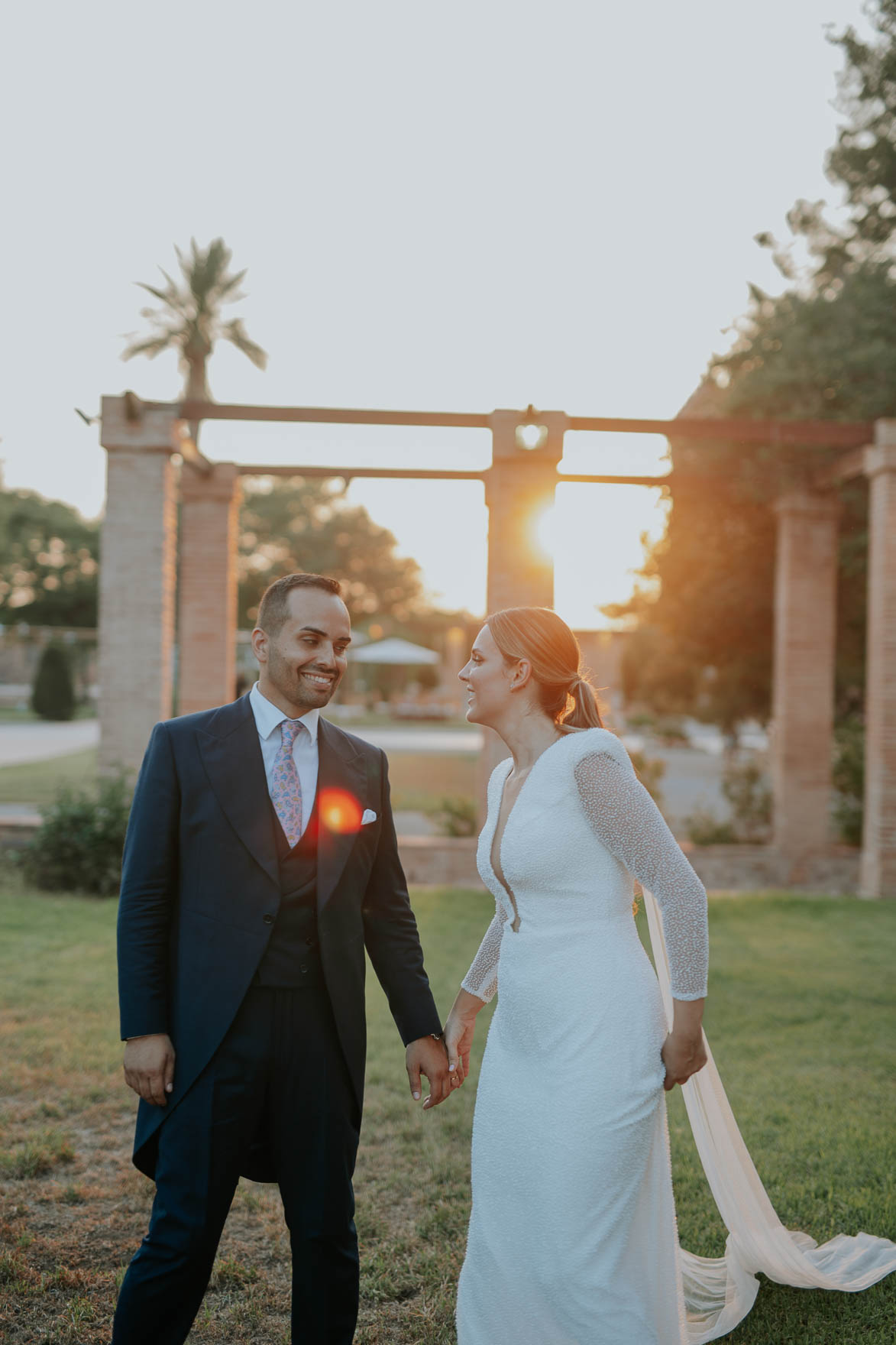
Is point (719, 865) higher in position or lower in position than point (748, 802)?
lower

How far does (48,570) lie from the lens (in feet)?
162

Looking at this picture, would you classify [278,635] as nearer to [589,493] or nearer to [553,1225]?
→ [553,1225]

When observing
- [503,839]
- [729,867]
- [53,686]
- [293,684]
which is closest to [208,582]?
[729,867]

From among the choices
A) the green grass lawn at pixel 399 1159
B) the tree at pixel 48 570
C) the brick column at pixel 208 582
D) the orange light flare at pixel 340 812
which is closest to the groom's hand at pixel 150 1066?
the orange light flare at pixel 340 812

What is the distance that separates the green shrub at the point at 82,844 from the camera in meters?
9.95

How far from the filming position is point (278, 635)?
2727 mm

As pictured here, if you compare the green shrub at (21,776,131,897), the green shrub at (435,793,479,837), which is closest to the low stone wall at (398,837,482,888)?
the green shrub at (435,793,479,837)

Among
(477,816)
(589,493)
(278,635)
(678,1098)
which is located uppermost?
(589,493)

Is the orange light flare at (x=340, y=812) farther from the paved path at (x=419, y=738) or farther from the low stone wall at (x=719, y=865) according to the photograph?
the paved path at (x=419, y=738)

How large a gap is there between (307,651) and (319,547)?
148 feet

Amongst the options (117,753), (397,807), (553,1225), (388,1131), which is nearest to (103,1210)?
(388,1131)

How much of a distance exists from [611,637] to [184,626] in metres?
34.3

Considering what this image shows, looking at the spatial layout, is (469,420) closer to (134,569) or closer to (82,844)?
(134,569)

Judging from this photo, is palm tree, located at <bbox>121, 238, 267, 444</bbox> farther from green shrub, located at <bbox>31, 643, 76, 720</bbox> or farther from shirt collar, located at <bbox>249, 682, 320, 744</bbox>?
shirt collar, located at <bbox>249, 682, 320, 744</bbox>
